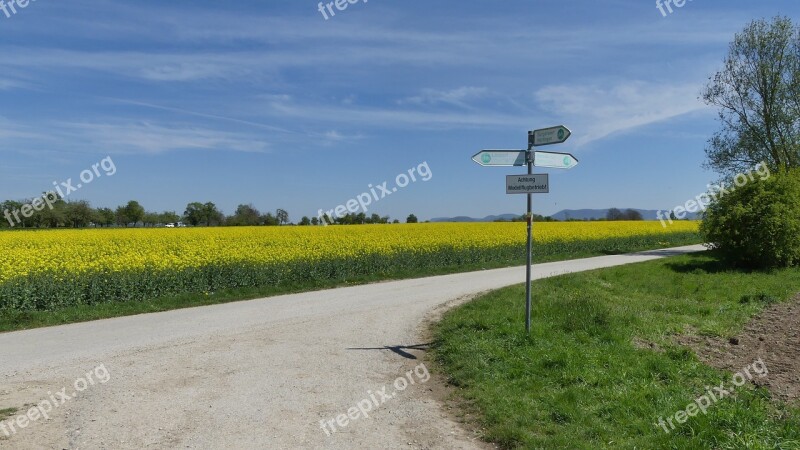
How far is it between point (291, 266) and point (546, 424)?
1339cm

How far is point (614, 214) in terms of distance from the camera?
78.2 m

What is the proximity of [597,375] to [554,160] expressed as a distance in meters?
3.49

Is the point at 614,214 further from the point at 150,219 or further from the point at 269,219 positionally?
the point at 150,219

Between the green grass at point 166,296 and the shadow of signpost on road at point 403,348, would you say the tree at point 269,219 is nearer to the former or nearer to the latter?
the green grass at point 166,296

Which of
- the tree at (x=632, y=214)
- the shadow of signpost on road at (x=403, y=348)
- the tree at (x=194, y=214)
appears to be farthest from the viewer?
the tree at (x=632, y=214)

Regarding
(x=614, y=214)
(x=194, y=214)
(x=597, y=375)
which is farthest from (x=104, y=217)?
(x=614, y=214)

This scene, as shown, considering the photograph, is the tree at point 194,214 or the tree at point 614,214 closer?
the tree at point 194,214

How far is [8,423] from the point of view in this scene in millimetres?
5355

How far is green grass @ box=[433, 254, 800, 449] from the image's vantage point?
193 inches

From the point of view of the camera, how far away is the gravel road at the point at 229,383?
5.17 metres

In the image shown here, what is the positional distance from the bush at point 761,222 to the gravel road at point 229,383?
14949 millimetres

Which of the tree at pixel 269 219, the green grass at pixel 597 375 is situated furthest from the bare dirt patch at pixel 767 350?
the tree at pixel 269 219

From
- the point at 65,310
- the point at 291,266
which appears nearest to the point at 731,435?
the point at 65,310

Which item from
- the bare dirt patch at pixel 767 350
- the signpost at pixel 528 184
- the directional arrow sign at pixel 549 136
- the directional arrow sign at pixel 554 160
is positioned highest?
the directional arrow sign at pixel 549 136
